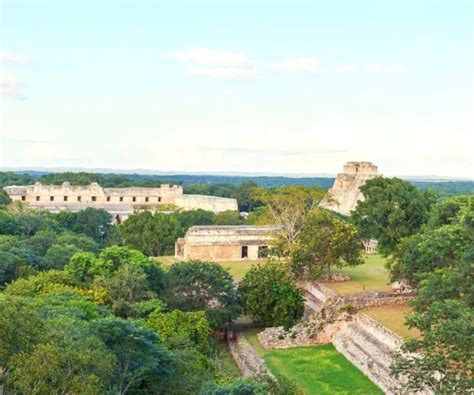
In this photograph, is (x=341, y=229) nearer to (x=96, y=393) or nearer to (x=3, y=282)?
(x=3, y=282)

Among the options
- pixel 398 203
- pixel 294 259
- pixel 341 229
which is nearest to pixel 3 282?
pixel 294 259

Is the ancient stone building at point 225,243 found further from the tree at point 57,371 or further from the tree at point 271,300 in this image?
the tree at point 57,371

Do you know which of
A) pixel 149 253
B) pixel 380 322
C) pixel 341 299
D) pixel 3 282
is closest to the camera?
pixel 380 322

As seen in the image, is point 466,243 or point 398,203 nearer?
point 466,243

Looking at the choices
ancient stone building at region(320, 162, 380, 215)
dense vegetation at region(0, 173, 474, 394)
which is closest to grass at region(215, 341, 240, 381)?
dense vegetation at region(0, 173, 474, 394)

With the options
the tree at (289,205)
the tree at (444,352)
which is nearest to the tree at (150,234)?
the tree at (289,205)

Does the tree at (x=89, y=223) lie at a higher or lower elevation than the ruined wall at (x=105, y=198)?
lower
